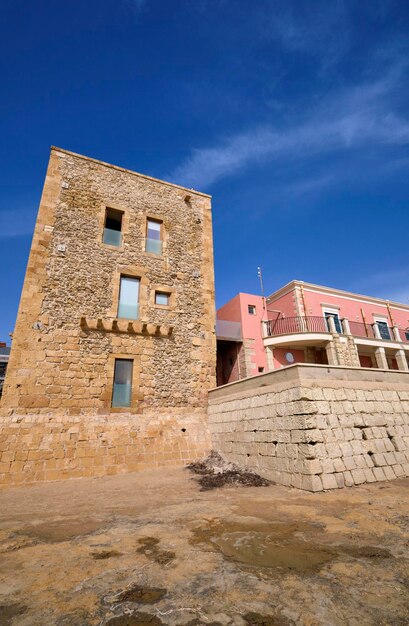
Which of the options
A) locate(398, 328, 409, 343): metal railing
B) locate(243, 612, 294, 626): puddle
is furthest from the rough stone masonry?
locate(398, 328, 409, 343): metal railing

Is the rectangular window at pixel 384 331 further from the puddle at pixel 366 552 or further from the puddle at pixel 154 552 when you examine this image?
the puddle at pixel 154 552

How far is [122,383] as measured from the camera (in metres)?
9.41

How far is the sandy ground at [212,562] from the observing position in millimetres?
1880

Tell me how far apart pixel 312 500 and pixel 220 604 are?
358 cm

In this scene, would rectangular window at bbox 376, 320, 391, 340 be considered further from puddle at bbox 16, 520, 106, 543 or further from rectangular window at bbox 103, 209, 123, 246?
→ puddle at bbox 16, 520, 106, 543

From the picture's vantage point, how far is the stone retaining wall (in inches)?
291

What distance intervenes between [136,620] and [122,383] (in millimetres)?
7941

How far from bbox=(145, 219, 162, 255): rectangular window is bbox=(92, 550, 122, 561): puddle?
9.97 m

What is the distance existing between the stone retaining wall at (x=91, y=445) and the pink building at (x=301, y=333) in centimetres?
787

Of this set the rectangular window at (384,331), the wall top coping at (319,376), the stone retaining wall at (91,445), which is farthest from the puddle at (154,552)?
the rectangular window at (384,331)

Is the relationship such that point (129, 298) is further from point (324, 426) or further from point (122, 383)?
point (324, 426)

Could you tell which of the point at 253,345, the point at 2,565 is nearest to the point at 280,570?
the point at 2,565

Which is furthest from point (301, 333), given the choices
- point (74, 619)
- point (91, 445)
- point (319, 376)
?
point (74, 619)

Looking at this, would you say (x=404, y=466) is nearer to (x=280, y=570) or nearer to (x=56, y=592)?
(x=280, y=570)
